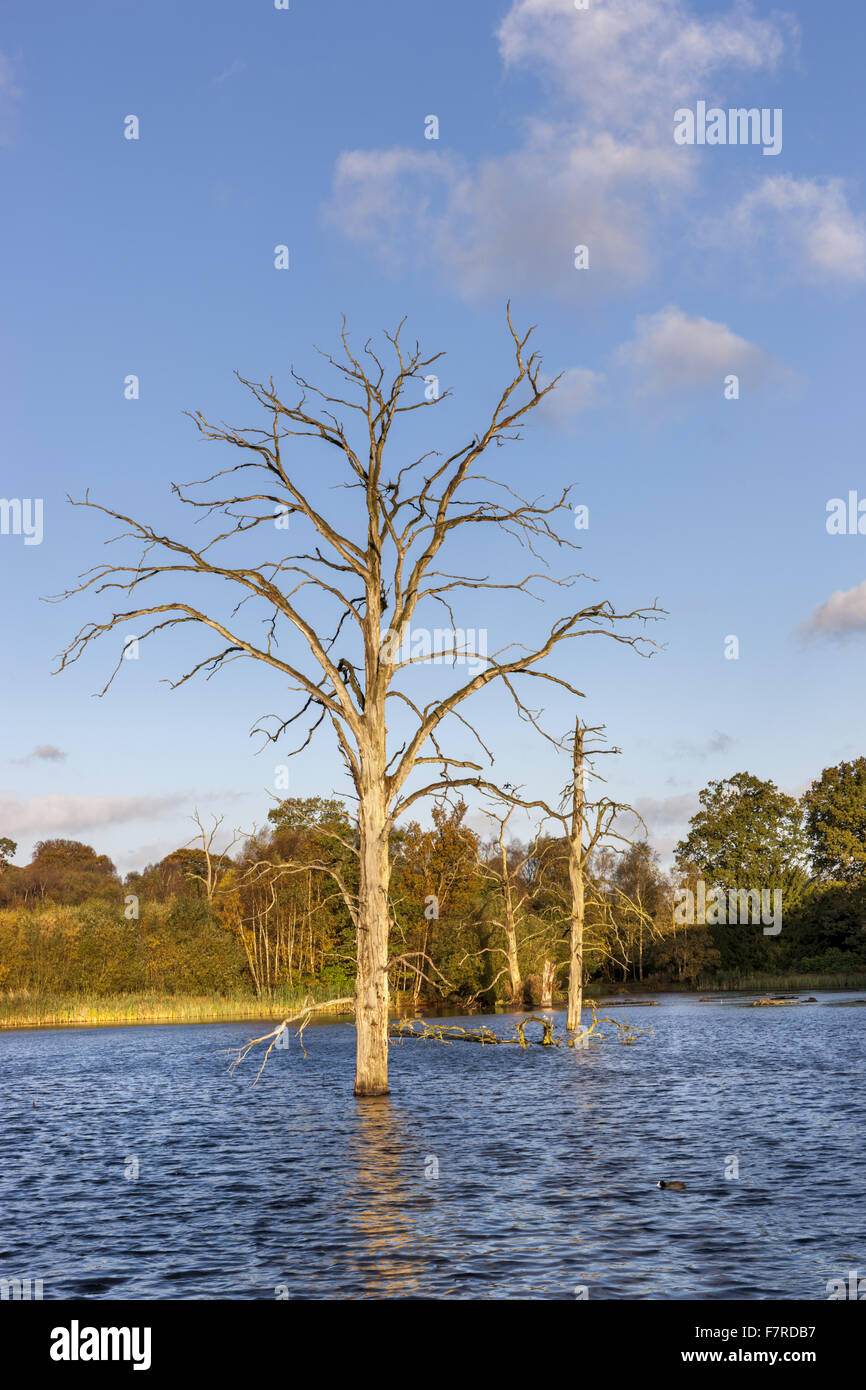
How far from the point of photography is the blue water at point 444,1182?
1148cm

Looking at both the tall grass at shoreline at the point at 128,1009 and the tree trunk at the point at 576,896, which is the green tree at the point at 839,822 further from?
the tree trunk at the point at 576,896

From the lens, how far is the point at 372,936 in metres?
23.5

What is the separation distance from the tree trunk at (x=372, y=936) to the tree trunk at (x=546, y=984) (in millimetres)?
50560

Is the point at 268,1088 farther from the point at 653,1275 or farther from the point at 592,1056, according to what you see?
the point at 653,1275

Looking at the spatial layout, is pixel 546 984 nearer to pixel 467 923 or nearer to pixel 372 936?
pixel 467 923
